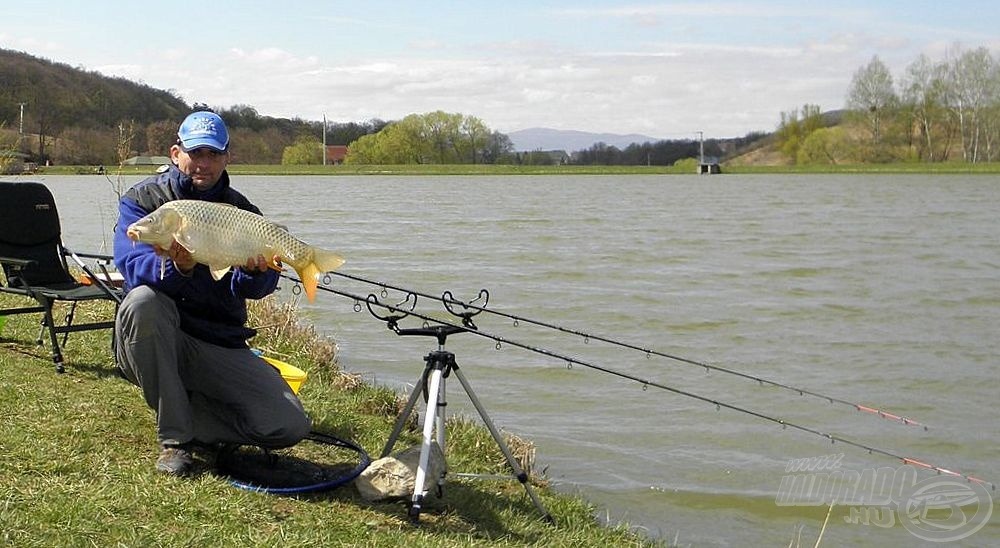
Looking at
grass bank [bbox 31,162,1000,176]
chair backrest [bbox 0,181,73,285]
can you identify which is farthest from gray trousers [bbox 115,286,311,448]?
grass bank [bbox 31,162,1000,176]

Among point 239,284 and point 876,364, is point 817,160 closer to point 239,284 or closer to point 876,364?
point 876,364

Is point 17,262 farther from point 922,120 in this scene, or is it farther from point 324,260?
point 922,120

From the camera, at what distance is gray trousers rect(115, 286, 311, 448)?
3906 millimetres

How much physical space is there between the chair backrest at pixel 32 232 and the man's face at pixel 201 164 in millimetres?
2508

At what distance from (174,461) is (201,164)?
1.10m

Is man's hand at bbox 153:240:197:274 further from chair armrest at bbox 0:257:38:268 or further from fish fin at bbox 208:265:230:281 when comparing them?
chair armrest at bbox 0:257:38:268

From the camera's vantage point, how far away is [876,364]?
992 centimetres

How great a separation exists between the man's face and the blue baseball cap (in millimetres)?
25

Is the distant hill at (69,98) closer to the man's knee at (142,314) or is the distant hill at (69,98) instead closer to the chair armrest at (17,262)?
the chair armrest at (17,262)

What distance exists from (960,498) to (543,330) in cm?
503

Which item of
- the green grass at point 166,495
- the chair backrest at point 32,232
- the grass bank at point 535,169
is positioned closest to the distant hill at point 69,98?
the grass bank at point 535,169

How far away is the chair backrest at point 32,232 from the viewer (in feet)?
20.5

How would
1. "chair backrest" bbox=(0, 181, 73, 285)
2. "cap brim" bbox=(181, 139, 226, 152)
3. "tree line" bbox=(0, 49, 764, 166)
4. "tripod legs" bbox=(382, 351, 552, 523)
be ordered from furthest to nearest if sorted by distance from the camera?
1. "tree line" bbox=(0, 49, 764, 166)
2. "chair backrest" bbox=(0, 181, 73, 285)
3. "cap brim" bbox=(181, 139, 226, 152)
4. "tripod legs" bbox=(382, 351, 552, 523)

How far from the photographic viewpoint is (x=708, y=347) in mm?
10492
